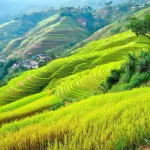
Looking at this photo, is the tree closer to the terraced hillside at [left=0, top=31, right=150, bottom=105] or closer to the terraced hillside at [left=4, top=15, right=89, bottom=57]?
the terraced hillside at [left=0, top=31, right=150, bottom=105]

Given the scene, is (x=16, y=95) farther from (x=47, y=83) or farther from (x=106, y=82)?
(x=106, y=82)

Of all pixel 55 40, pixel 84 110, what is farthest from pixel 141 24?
pixel 55 40

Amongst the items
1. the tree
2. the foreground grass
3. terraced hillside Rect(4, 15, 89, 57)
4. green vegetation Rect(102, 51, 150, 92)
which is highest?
the tree

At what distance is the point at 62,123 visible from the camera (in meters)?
7.37

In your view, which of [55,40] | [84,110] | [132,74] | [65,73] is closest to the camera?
[84,110]

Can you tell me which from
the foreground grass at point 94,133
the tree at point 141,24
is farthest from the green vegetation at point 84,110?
the tree at point 141,24

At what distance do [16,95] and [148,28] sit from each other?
53.2 ft

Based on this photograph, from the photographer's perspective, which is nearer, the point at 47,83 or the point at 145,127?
the point at 145,127

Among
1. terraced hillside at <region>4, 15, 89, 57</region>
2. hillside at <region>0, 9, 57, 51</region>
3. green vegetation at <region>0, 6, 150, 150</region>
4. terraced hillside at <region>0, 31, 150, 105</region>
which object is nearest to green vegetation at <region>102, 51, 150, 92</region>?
green vegetation at <region>0, 6, 150, 150</region>

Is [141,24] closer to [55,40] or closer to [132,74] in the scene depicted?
[132,74]

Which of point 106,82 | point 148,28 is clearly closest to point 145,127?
point 106,82

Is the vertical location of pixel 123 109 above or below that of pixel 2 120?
above

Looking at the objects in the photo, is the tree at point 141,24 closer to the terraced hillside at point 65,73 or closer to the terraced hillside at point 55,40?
the terraced hillside at point 65,73

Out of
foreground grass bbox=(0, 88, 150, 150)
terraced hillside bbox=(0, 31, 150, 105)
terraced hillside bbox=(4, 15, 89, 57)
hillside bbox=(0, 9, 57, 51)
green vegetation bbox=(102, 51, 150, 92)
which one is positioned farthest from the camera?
hillside bbox=(0, 9, 57, 51)
